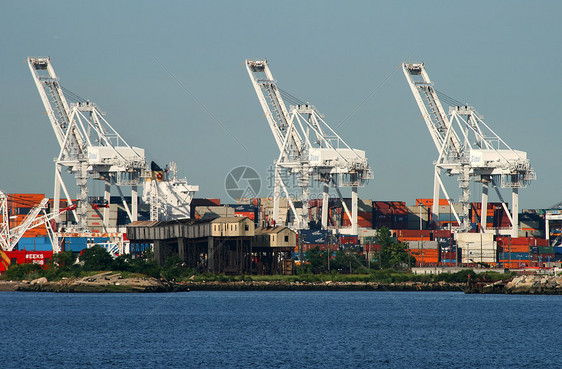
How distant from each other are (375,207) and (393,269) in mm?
46240

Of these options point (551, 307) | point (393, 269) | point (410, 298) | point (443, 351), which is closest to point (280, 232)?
point (393, 269)

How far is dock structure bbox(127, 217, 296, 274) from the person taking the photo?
12256cm

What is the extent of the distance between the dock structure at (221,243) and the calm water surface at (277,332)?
1833cm

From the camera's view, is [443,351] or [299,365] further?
[443,351]

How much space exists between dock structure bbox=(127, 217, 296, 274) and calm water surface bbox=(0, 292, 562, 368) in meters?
18.3

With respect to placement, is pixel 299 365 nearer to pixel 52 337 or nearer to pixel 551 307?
pixel 52 337

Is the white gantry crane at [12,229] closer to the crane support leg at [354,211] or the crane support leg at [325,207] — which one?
the crane support leg at [325,207]

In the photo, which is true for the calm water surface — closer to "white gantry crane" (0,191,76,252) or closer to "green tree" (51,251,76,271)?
"green tree" (51,251,76,271)

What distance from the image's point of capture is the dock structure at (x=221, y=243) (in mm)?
122562

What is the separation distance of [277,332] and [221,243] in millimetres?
54224

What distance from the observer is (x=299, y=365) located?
53219 millimetres

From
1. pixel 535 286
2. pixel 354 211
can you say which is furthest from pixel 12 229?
pixel 535 286

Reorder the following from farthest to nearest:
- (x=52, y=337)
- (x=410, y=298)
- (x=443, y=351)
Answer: (x=410, y=298) < (x=52, y=337) < (x=443, y=351)

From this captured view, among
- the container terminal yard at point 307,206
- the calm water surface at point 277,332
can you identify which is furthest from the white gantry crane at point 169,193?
the calm water surface at point 277,332
